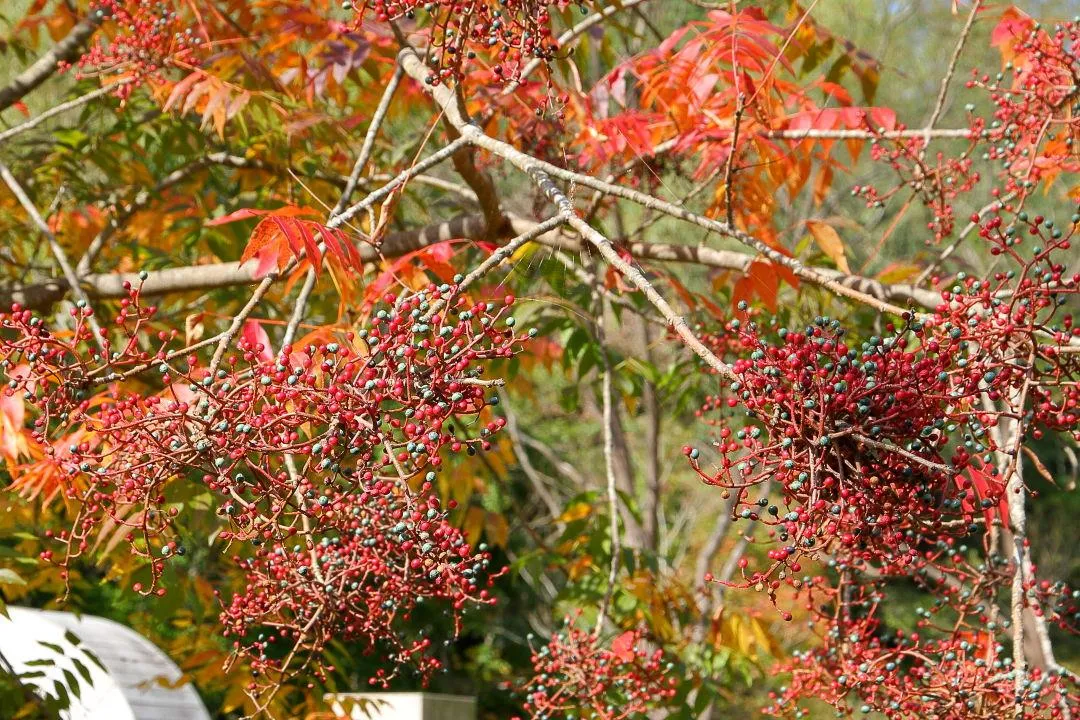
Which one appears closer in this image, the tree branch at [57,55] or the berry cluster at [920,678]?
the berry cluster at [920,678]

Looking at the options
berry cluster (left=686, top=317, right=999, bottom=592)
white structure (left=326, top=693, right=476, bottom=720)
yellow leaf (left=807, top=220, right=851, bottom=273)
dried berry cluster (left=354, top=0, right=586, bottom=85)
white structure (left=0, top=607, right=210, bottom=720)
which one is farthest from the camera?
white structure (left=326, top=693, right=476, bottom=720)

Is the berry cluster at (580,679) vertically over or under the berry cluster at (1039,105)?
under

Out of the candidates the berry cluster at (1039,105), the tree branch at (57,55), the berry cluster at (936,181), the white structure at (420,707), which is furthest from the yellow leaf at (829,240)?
the white structure at (420,707)

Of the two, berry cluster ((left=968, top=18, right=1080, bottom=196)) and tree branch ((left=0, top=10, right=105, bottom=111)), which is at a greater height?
tree branch ((left=0, top=10, right=105, bottom=111))

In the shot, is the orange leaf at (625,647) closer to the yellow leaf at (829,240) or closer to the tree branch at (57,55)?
the yellow leaf at (829,240)

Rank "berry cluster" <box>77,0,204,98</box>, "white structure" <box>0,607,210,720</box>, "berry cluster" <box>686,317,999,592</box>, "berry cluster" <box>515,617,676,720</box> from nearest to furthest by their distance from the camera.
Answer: "berry cluster" <box>686,317,999,592</box> < "berry cluster" <box>515,617,676,720</box> < "berry cluster" <box>77,0,204,98</box> < "white structure" <box>0,607,210,720</box>

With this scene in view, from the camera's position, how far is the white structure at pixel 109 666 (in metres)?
4.82

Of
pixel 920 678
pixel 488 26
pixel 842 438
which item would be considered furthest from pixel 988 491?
pixel 488 26

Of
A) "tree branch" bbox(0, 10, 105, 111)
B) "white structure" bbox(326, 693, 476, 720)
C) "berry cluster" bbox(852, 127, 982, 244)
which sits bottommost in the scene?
"white structure" bbox(326, 693, 476, 720)

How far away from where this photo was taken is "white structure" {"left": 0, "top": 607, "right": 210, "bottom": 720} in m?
4.82

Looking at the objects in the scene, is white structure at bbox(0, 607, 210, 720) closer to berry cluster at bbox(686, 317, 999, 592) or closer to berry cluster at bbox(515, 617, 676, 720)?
berry cluster at bbox(515, 617, 676, 720)

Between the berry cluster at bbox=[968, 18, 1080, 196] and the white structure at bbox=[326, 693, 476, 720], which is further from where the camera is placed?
the white structure at bbox=[326, 693, 476, 720]

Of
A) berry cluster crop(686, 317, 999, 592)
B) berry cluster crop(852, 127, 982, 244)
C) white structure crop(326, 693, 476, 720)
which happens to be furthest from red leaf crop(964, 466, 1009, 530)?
white structure crop(326, 693, 476, 720)

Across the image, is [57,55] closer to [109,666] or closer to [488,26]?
[109,666]
